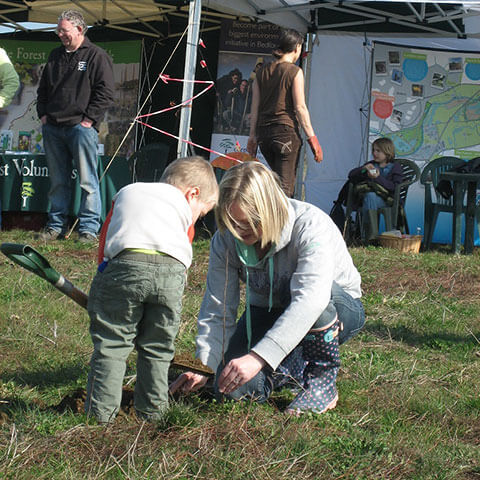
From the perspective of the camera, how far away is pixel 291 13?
28.6 feet

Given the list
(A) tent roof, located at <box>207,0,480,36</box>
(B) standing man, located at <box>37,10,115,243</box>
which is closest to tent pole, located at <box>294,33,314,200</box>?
(A) tent roof, located at <box>207,0,480,36</box>

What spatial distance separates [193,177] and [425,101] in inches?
287

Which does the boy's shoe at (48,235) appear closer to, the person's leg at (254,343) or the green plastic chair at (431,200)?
the person's leg at (254,343)

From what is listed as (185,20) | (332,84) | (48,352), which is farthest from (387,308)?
(185,20)

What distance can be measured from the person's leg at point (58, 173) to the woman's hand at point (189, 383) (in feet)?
13.2

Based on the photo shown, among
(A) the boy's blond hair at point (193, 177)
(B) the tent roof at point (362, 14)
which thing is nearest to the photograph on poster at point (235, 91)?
(B) the tent roof at point (362, 14)

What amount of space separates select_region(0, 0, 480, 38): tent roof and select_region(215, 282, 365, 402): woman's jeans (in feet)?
16.8

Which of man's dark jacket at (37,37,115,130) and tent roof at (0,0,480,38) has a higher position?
tent roof at (0,0,480,38)

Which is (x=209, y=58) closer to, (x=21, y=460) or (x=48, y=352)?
(x=48, y=352)

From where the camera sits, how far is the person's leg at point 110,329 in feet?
7.87

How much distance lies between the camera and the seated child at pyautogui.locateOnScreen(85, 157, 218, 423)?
2402 mm

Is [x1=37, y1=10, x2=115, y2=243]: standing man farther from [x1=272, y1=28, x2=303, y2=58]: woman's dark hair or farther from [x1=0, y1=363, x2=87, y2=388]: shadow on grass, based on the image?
[x1=0, y1=363, x2=87, y2=388]: shadow on grass

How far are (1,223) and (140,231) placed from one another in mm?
5546

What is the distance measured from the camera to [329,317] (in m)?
2.71
